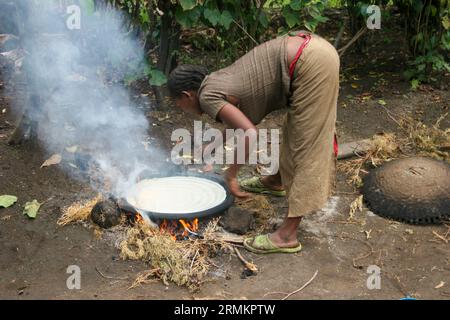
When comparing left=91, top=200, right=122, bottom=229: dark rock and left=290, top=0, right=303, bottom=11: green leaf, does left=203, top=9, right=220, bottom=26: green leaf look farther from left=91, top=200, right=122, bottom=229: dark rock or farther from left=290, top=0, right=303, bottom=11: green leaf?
left=91, top=200, right=122, bottom=229: dark rock

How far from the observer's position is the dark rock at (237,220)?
3908 mm

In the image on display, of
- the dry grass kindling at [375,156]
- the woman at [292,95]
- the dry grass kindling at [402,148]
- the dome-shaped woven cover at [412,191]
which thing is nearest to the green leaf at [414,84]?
the dry grass kindling at [402,148]

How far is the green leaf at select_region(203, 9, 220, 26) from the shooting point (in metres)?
5.11

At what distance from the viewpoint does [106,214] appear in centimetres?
386

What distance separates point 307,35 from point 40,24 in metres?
2.39

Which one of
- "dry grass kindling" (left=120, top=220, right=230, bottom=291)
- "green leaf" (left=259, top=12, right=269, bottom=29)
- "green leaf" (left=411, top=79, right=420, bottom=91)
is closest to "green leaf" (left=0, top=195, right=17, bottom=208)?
"dry grass kindling" (left=120, top=220, right=230, bottom=291)

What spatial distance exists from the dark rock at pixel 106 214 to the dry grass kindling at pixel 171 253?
0.20 metres

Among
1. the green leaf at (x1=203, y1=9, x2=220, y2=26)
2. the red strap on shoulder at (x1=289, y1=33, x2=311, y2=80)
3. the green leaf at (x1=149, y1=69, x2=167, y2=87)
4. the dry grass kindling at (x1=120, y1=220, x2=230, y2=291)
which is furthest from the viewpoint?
the green leaf at (x1=149, y1=69, x2=167, y2=87)

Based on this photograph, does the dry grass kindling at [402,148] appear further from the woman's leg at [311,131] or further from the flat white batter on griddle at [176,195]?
the flat white batter on griddle at [176,195]

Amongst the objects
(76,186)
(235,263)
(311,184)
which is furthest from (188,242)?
(76,186)

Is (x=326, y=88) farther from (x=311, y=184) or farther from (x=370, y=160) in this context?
(x=370, y=160)

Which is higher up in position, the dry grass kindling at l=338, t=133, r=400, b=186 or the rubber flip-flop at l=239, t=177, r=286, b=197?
the dry grass kindling at l=338, t=133, r=400, b=186

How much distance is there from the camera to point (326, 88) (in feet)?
10.9

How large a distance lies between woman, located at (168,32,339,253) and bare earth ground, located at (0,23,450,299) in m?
0.46
